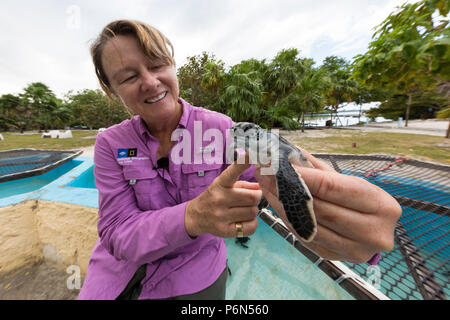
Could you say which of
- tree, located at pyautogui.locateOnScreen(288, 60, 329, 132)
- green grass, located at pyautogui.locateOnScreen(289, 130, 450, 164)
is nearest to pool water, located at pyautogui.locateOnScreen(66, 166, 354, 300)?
green grass, located at pyautogui.locateOnScreen(289, 130, 450, 164)

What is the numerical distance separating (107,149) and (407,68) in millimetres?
3886

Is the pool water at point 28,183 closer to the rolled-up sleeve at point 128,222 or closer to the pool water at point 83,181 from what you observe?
the pool water at point 83,181

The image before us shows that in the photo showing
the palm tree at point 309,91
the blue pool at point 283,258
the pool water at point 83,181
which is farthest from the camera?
the palm tree at point 309,91

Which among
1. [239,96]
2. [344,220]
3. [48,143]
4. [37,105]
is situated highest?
[37,105]

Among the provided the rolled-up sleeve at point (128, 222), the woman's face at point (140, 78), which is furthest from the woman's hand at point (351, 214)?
the woman's face at point (140, 78)

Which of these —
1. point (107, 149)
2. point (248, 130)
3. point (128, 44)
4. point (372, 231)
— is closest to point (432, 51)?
point (248, 130)

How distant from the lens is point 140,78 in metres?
1.06

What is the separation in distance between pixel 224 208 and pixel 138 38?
3.63 ft

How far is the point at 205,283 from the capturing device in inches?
45.8

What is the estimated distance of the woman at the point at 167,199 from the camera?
0.65 m

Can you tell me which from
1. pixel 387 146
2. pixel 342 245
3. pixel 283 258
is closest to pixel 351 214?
pixel 342 245

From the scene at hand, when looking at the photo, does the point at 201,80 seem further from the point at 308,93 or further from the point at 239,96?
the point at 308,93

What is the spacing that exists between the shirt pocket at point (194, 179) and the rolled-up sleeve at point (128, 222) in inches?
11.6
